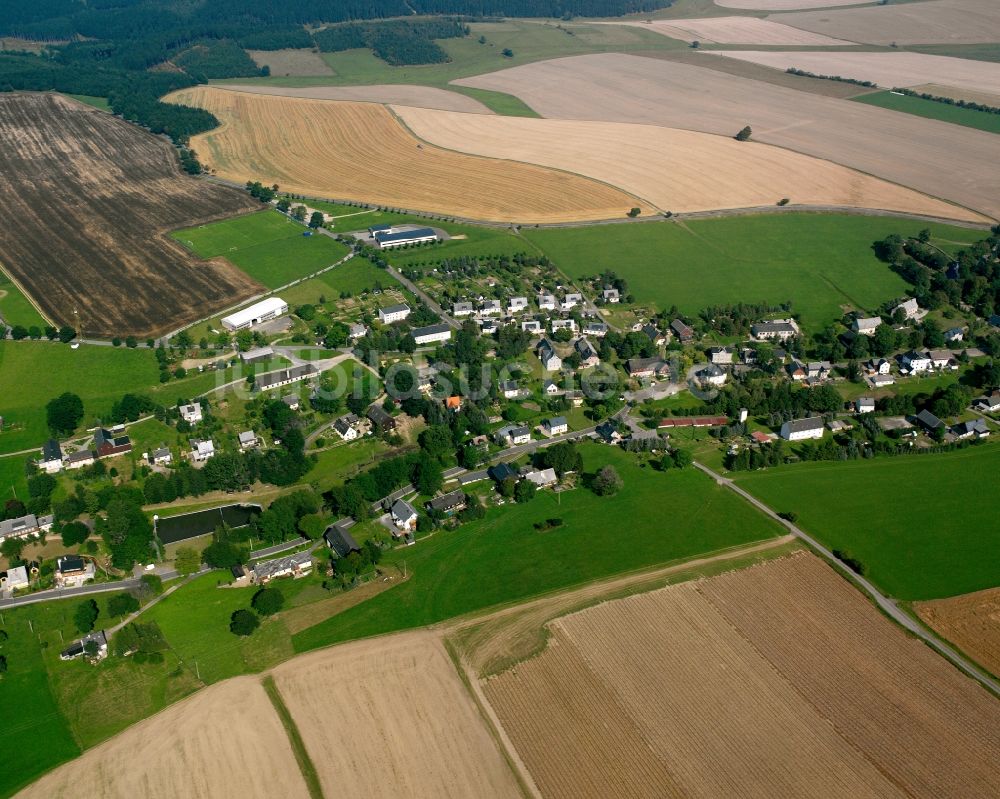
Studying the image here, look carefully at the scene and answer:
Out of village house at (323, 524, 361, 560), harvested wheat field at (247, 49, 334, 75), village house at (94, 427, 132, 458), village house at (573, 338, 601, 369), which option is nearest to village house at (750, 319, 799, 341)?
village house at (573, 338, 601, 369)

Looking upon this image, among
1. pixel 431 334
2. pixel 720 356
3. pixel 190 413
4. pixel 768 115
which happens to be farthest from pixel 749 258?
pixel 190 413

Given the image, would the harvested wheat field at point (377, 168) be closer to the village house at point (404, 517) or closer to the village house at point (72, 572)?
the village house at point (404, 517)

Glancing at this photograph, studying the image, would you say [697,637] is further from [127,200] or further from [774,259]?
[127,200]

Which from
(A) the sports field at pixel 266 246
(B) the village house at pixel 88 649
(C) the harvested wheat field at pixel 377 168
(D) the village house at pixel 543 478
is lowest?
(B) the village house at pixel 88 649

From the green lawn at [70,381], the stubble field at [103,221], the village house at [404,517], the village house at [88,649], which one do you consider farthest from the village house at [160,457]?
the stubble field at [103,221]

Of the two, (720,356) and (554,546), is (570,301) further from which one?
(554,546)

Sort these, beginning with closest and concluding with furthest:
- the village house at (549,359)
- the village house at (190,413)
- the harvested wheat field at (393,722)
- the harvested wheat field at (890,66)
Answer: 1. the harvested wheat field at (393,722)
2. the village house at (190,413)
3. the village house at (549,359)
4. the harvested wheat field at (890,66)
